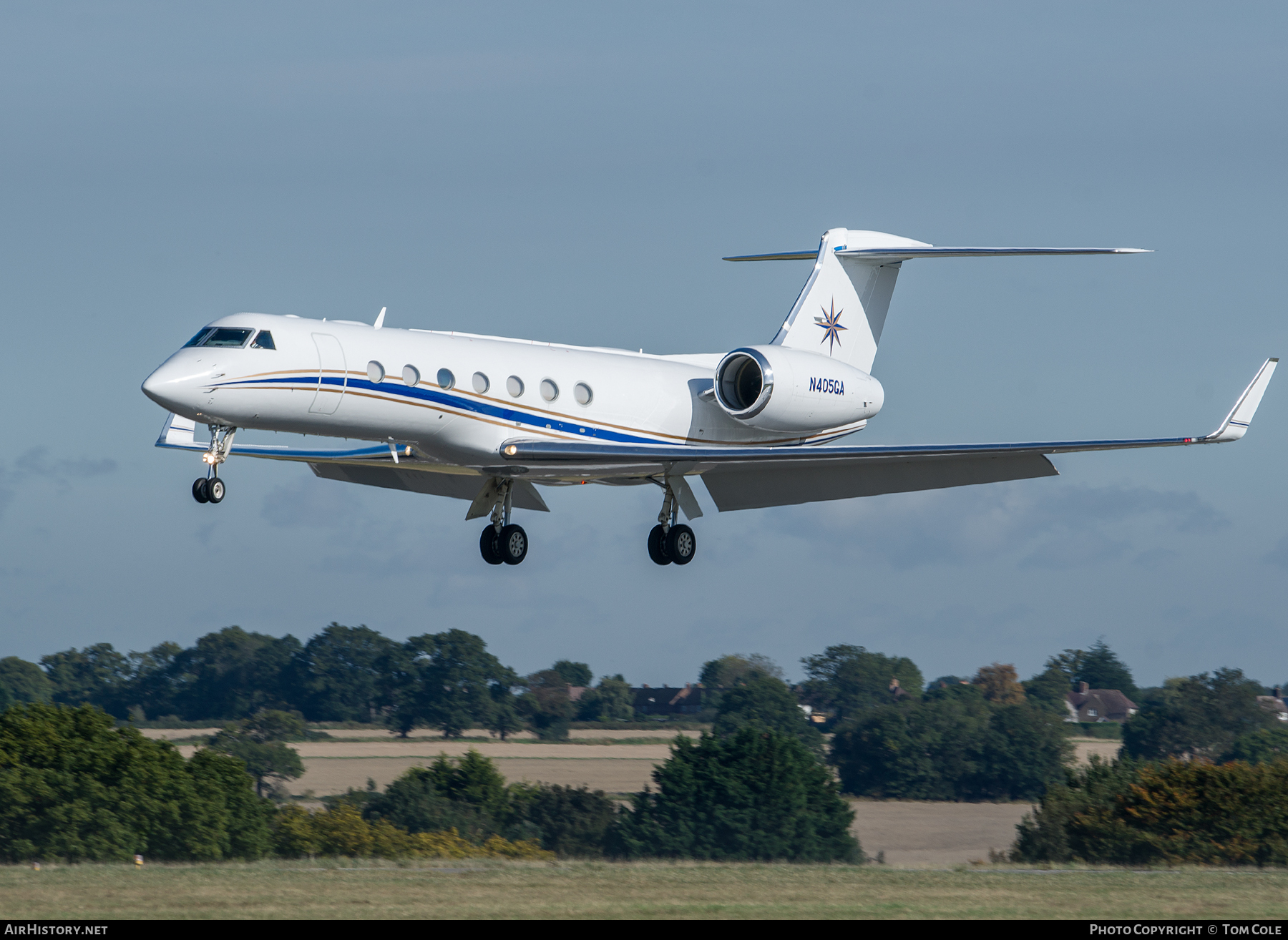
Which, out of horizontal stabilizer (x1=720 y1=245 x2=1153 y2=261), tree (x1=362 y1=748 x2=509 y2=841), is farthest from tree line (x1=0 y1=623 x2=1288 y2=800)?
horizontal stabilizer (x1=720 y1=245 x2=1153 y2=261)

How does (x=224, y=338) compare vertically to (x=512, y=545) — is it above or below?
above

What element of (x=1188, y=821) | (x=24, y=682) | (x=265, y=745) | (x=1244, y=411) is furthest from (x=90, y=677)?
(x=1244, y=411)

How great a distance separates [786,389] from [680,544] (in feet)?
11.3

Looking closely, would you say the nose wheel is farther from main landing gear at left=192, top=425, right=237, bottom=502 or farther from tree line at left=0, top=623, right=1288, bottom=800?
tree line at left=0, top=623, right=1288, bottom=800

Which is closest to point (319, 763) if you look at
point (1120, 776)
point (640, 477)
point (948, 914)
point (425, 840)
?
point (425, 840)

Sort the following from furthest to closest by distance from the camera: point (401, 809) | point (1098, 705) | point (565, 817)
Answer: point (1098, 705) < point (565, 817) < point (401, 809)

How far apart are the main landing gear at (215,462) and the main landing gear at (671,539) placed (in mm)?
8413

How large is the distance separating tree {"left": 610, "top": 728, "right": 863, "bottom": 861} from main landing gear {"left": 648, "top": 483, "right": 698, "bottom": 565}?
140 feet

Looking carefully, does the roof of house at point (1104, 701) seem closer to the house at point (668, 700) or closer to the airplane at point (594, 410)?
the house at point (668, 700)

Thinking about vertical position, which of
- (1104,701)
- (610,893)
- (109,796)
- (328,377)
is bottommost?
(610,893)

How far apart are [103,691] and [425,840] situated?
67.3 meters

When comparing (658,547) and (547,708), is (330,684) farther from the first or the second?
(658,547)

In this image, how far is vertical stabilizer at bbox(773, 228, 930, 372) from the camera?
28188mm

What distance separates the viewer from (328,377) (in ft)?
69.4
